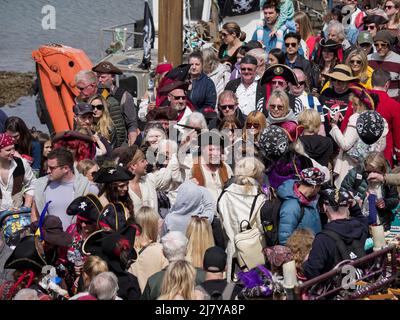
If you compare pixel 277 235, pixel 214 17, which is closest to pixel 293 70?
pixel 277 235

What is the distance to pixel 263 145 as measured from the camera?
30.4 ft

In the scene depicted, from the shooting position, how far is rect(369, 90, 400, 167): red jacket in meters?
11.2

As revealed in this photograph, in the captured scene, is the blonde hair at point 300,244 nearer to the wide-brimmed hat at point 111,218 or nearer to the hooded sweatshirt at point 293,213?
the hooded sweatshirt at point 293,213

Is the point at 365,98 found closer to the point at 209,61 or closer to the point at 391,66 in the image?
the point at 391,66

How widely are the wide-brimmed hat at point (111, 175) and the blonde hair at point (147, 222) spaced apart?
498 mm

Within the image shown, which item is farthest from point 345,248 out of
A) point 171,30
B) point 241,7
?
point 241,7

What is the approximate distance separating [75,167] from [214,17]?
32.3 feet

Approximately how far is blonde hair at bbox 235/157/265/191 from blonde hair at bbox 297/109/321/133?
1193 mm

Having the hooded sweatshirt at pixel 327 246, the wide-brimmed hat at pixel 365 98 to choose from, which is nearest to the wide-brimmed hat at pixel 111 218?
the hooded sweatshirt at pixel 327 246

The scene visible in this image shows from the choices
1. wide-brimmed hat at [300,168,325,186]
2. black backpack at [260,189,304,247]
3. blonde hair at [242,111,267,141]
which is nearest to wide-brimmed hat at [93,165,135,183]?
black backpack at [260,189,304,247]

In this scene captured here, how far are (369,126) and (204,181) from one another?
169cm

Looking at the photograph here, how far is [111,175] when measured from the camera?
8.81 metres

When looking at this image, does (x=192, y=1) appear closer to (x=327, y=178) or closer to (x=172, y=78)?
(x=172, y=78)

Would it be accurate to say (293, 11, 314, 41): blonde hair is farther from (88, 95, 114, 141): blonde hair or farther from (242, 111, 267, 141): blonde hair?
(242, 111, 267, 141): blonde hair
